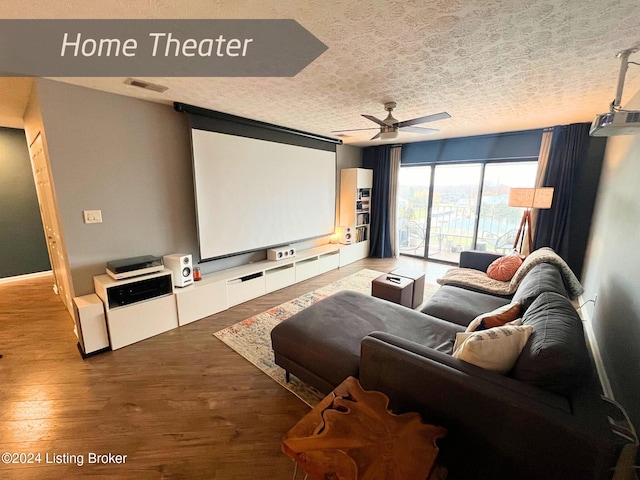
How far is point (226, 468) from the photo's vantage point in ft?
4.75

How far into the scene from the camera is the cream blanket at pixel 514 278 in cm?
240

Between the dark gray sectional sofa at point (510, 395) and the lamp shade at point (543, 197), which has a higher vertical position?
the lamp shade at point (543, 197)

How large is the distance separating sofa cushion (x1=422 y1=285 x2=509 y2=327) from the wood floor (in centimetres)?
138

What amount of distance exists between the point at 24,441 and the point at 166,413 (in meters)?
0.76

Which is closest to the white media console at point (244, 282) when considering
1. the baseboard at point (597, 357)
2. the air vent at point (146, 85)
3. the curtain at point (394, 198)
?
the curtain at point (394, 198)

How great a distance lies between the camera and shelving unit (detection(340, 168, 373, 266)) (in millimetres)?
5367

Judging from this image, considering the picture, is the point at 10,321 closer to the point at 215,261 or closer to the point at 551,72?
the point at 215,261

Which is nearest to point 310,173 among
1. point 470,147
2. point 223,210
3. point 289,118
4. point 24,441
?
point 289,118

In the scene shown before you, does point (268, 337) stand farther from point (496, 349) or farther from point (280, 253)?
point (496, 349)

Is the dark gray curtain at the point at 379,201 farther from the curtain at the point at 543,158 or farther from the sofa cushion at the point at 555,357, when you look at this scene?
the sofa cushion at the point at 555,357

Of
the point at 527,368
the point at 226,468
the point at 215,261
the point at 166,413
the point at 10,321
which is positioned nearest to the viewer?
the point at 527,368

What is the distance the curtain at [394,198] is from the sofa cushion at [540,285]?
3.47 meters

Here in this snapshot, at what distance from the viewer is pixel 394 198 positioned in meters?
5.65

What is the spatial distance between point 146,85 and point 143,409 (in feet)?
8.43
